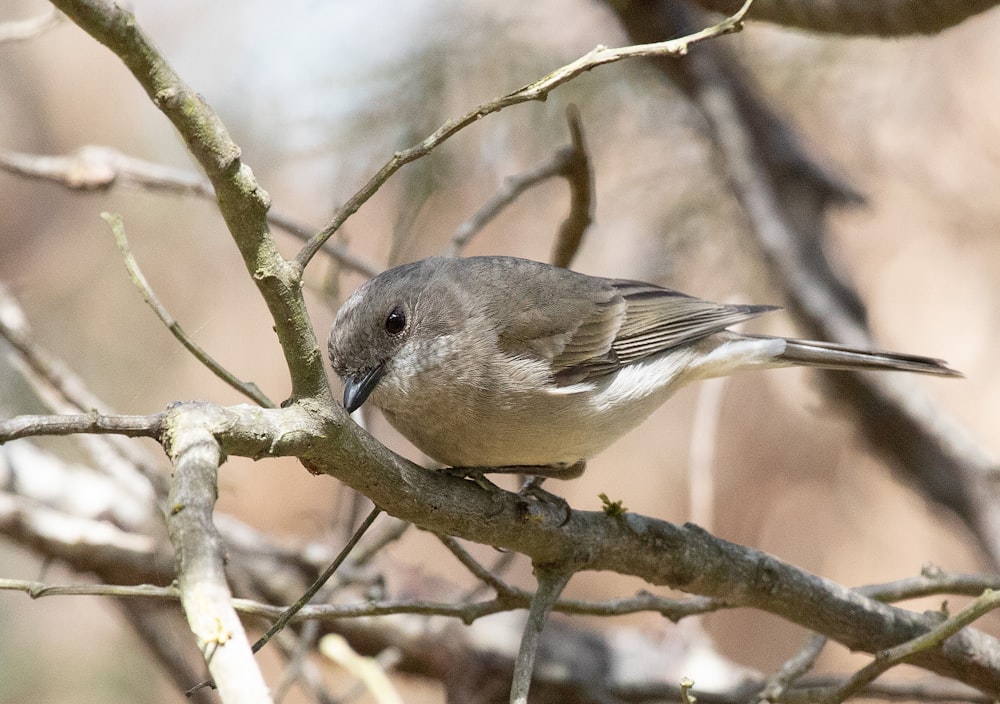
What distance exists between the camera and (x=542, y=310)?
386cm

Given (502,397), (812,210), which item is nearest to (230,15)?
(812,210)

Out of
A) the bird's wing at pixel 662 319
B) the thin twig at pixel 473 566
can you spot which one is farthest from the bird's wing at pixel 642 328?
the thin twig at pixel 473 566

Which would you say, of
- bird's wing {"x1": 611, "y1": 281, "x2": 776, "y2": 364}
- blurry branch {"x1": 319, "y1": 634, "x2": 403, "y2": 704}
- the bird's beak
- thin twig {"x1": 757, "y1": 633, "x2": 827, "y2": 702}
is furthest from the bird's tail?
blurry branch {"x1": 319, "y1": 634, "x2": 403, "y2": 704}

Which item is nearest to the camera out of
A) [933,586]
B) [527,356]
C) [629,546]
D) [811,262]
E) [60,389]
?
[629,546]

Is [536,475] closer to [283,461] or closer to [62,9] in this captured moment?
[62,9]

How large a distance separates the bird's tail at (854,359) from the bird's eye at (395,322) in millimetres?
1724

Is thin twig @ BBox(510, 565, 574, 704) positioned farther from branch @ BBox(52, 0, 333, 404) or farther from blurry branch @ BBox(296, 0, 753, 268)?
blurry branch @ BBox(296, 0, 753, 268)

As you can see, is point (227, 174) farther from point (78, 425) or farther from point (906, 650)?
point (906, 650)

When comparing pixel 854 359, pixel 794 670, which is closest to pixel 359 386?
pixel 794 670

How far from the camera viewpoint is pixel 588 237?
7.39m

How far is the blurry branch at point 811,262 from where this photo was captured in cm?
527

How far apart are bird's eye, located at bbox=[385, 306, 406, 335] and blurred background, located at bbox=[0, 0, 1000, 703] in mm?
2155

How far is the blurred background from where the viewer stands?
5879 millimetres

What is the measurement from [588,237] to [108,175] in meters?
4.13
